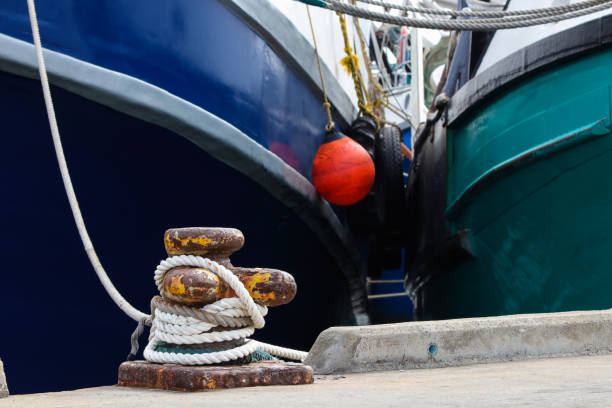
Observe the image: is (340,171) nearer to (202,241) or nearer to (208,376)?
(202,241)

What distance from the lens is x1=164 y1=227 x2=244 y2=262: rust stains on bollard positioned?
4.63 ft

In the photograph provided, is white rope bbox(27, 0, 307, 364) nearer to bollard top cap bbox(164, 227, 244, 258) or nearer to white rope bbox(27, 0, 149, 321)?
bollard top cap bbox(164, 227, 244, 258)

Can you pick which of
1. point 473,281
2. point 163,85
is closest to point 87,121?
point 163,85

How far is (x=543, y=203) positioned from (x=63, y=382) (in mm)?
2695

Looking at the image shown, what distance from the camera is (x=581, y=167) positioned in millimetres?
3207

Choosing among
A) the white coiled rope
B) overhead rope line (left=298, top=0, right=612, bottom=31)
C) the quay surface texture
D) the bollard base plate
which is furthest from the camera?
overhead rope line (left=298, top=0, right=612, bottom=31)

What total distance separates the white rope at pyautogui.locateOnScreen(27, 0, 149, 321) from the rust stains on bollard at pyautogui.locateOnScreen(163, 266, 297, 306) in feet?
1.01

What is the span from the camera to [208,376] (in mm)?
1273

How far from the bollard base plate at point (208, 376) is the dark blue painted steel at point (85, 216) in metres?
1.43

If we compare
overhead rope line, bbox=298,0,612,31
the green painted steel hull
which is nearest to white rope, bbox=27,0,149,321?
overhead rope line, bbox=298,0,612,31

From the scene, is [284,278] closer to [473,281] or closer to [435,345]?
[435,345]

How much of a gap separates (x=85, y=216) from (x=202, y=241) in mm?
1562

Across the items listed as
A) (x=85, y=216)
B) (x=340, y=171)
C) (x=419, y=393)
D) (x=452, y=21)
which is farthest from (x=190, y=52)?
(x=419, y=393)

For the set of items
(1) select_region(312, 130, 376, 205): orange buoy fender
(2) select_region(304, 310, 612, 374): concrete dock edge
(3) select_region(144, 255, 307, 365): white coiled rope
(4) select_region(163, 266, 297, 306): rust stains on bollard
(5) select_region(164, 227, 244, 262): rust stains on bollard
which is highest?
(1) select_region(312, 130, 376, 205): orange buoy fender
